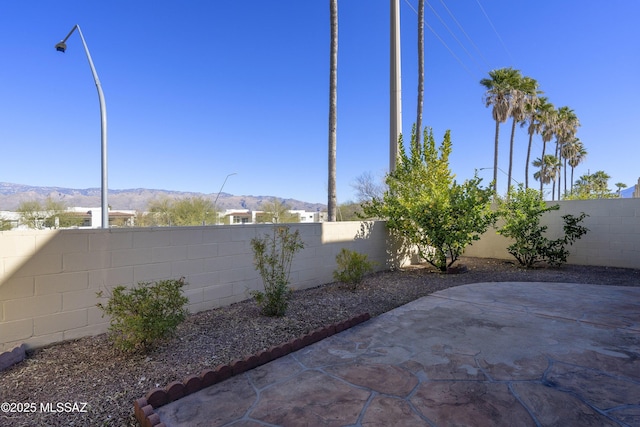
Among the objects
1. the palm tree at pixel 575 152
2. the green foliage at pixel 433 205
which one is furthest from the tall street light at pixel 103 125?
the palm tree at pixel 575 152

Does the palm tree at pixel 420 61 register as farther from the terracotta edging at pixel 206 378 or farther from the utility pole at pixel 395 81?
the terracotta edging at pixel 206 378

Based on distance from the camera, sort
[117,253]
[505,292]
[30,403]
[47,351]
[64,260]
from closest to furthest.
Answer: [30,403], [47,351], [64,260], [117,253], [505,292]

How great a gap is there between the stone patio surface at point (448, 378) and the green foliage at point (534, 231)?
13.5 ft

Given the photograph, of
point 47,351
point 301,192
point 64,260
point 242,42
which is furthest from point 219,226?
point 301,192

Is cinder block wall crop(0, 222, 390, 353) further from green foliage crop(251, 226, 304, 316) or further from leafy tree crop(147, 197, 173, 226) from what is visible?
leafy tree crop(147, 197, 173, 226)

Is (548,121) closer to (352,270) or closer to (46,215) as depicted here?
(352,270)

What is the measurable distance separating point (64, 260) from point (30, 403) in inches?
58.5

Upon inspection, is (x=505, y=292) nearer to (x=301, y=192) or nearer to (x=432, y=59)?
(x=432, y=59)

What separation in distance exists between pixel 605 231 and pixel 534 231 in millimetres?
1762

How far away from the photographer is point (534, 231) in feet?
27.0

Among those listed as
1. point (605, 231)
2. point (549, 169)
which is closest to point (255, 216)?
point (549, 169)

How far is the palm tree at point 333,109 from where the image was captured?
8664 millimetres

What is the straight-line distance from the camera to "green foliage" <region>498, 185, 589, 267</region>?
8086 mm

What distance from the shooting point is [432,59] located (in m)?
13.0
